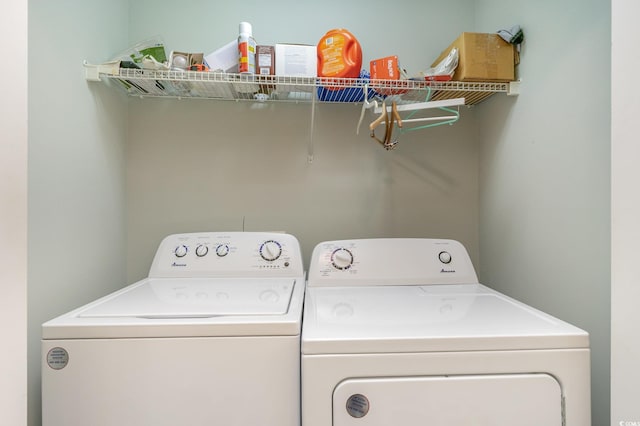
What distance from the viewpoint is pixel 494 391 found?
0.76 meters

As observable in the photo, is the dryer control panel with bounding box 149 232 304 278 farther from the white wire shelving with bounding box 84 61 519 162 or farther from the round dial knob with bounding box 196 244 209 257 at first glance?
the white wire shelving with bounding box 84 61 519 162

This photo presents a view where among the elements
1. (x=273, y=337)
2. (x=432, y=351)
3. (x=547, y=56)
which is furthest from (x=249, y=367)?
(x=547, y=56)

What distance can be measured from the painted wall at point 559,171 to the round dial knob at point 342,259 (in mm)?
741

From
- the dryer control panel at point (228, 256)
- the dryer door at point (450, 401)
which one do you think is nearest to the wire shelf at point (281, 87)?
the dryer control panel at point (228, 256)

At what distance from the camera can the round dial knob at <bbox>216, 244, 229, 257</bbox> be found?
4.57 ft

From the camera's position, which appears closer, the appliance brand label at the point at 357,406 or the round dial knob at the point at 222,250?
the appliance brand label at the point at 357,406

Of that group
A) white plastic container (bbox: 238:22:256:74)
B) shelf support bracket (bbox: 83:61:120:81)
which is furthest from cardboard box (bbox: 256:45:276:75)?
shelf support bracket (bbox: 83:61:120:81)

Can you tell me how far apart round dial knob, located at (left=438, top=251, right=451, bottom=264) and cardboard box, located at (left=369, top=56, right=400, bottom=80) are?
80cm

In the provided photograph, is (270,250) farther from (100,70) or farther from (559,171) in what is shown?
(559,171)

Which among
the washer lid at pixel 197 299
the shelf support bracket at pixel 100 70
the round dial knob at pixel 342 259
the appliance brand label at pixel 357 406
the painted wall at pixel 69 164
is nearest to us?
the appliance brand label at pixel 357 406

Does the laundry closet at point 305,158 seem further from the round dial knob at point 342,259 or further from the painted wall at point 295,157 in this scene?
the round dial knob at point 342,259

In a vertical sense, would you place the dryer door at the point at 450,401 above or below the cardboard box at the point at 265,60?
below

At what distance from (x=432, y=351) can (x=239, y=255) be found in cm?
91

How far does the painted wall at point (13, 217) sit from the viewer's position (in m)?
0.57
